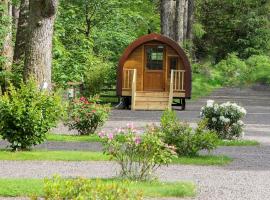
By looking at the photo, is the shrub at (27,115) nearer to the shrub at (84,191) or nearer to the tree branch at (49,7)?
the tree branch at (49,7)

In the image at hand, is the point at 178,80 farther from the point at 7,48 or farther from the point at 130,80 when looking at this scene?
the point at 7,48

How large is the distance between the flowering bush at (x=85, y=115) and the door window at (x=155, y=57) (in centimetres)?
1288

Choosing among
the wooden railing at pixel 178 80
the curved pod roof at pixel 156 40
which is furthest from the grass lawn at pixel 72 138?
the wooden railing at pixel 178 80

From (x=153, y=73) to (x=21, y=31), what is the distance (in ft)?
29.9

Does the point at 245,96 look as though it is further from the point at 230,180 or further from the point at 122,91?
the point at 230,180

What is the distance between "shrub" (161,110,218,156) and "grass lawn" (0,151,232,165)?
0.79 feet

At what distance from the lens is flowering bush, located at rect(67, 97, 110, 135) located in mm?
17780

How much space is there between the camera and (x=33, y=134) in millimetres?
13992

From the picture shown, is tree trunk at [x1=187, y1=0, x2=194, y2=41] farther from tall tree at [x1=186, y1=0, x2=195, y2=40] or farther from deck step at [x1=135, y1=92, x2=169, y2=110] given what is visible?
deck step at [x1=135, y1=92, x2=169, y2=110]

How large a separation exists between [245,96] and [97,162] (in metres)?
28.3

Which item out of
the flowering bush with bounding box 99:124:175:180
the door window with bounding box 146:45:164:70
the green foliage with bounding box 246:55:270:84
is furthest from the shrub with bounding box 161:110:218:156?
→ the green foliage with bounding box 246:55:270:84

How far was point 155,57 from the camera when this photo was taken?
3102cm

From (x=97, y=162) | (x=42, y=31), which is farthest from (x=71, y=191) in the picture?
(x=42, y=31)

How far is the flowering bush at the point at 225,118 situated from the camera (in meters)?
17.8
